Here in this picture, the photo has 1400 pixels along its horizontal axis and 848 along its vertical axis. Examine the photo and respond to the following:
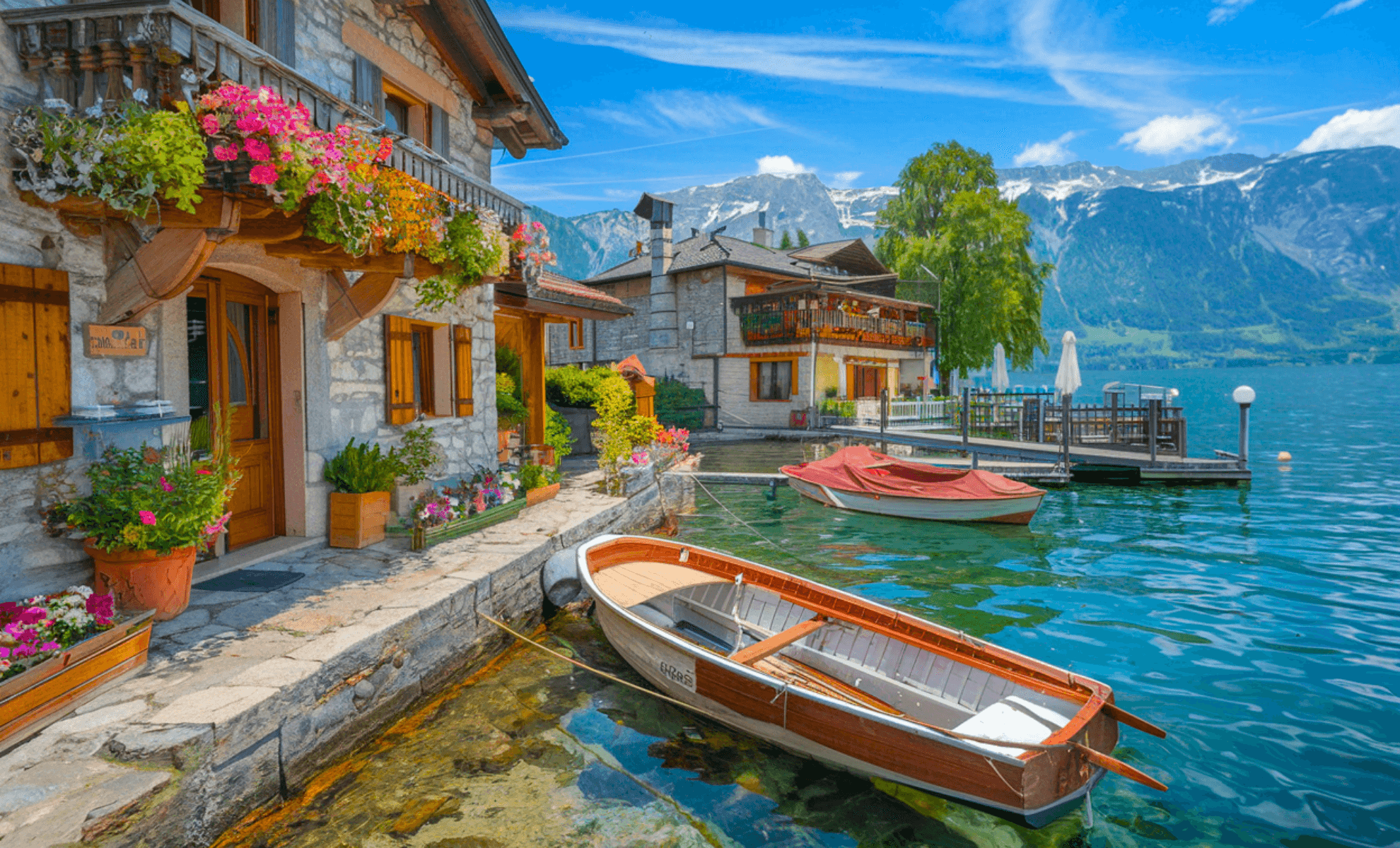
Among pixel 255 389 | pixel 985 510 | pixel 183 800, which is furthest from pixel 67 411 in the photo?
pixel 985 510

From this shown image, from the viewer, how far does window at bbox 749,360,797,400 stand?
96.6 feet

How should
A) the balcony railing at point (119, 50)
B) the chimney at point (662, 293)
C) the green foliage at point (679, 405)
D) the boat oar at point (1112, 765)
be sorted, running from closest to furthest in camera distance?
the boat oar at point (1112, 765)
the balcony railing at point (119, 50)
the green foliage at point (679, 405)
the chimney at point (662, 293)

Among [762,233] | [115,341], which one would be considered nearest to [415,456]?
[115,341]

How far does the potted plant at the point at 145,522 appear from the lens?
442cm

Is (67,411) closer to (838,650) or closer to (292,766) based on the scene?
(292,766)

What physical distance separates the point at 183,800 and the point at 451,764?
1.67m

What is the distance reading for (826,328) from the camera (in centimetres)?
2869

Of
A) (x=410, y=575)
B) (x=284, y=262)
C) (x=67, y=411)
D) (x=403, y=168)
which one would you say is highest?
(x=403, y=168)

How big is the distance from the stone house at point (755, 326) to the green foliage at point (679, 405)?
766 mm

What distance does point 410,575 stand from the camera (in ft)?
20.4

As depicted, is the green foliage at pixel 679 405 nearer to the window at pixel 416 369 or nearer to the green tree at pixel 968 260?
the green tree at pixel 968 260

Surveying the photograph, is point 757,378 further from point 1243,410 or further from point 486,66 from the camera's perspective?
point 486,66

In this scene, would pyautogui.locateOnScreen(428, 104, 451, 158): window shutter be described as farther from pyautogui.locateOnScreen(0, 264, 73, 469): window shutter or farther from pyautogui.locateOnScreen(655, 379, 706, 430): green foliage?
pyautogui.locateOnScreen(655, 379, 706, 430): green foliage

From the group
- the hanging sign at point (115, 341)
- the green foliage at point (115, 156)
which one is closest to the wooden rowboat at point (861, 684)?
the hanging sign at point (115, 341)
